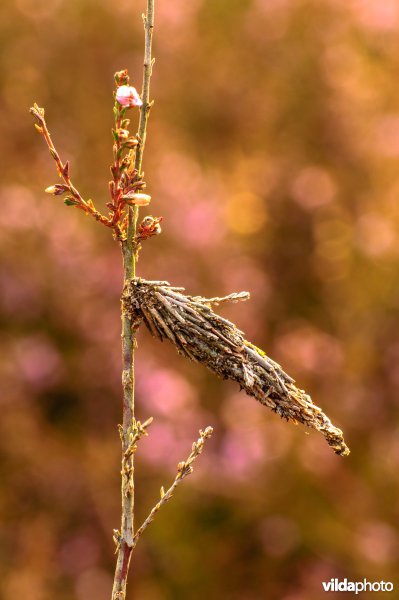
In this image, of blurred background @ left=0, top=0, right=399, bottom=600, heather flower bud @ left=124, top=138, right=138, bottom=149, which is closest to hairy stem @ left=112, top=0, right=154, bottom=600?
heather flower bud @ left=124, top=138, right=138, bottom=149

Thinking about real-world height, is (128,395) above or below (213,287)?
below

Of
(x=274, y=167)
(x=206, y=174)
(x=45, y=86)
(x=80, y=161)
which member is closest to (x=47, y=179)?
(x=80, y=161)

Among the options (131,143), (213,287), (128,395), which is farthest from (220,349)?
(213,287)

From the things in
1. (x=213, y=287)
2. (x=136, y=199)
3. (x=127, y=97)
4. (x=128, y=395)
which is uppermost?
(x=213, y=287)

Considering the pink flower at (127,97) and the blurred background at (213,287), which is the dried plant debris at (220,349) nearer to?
the pink flower at (127,97)

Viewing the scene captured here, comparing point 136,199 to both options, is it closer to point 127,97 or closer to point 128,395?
point 127,97

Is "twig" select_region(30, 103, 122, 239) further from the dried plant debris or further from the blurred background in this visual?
the blurred background

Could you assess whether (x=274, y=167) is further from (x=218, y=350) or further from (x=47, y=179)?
(x=218, y=350)
